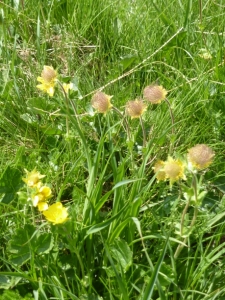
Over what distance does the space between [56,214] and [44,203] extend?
56 millimetres

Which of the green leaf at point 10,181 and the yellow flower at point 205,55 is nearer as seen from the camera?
the green leaf at point 10,181

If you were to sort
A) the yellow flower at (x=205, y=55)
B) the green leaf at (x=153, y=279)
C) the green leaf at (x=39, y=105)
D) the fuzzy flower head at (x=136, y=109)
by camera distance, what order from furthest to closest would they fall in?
the yellow flower at (x=205, y=55)
the green leaf at (x=39, y=105)
the fuzzy flower head at (x=136, y=109)
the green leaf at (x=153, y=279)

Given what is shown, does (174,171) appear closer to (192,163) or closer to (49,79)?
(192,163)

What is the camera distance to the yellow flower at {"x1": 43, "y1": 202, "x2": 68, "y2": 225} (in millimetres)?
1112

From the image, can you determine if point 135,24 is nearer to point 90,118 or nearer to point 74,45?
point 74,45

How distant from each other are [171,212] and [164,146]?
0.32 meters

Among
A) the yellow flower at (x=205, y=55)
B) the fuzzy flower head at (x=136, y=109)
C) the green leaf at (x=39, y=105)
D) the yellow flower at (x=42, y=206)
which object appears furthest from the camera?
the yellow flower at (x=205, y=55)

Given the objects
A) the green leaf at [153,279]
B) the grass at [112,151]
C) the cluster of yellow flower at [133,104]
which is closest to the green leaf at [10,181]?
the grass at [112,151]

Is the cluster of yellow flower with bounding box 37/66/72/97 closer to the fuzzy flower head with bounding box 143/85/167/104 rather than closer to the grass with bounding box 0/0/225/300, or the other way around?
the grass with bounding box 0/0/225/300

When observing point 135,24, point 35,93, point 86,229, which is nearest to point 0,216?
point 86,229

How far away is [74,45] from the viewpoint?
207 centimetres

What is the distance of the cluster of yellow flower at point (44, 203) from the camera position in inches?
44.1

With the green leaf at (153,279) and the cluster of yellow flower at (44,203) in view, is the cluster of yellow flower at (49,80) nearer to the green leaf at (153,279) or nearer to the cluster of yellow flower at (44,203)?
the cluster of yellow flower at (44,203)

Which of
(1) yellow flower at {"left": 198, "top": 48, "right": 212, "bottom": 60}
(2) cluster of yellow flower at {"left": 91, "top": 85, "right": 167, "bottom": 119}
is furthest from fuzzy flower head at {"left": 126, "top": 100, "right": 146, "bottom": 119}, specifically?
(1) yellow flower at {"left": 198, "top": 48, "right": 212, "bottom": 60}
